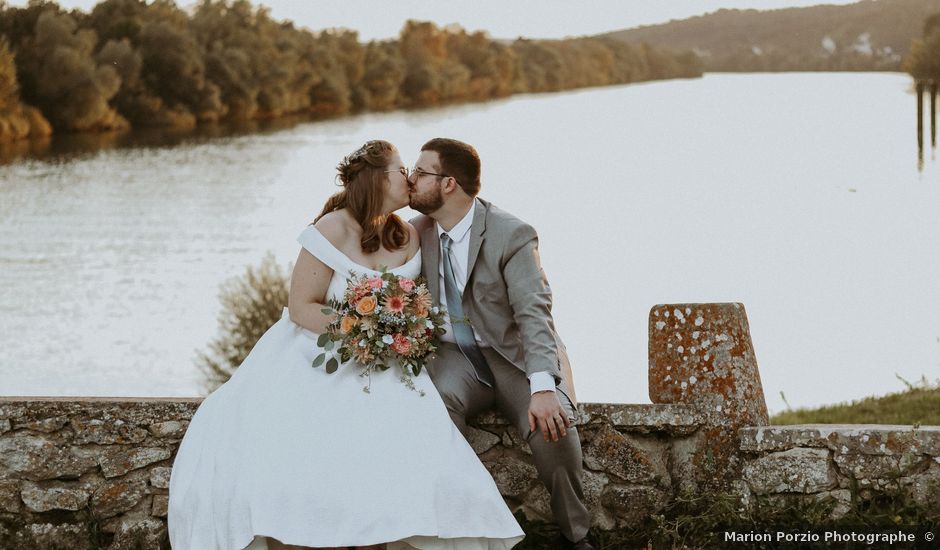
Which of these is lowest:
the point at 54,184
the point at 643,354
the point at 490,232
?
the point at 643,354

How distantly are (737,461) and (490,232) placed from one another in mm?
1293

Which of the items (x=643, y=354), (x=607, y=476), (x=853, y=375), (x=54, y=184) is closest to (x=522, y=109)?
(x=54, y=184)

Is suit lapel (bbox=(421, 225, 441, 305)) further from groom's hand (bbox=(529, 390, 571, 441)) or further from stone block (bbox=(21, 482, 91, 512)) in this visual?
stone block (bbox=(21, 482, 91, 512))

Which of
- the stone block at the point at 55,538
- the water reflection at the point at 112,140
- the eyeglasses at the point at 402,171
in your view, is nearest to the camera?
the eyeglasses at the point at 402,171

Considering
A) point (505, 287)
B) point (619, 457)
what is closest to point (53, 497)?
point (505, 287)

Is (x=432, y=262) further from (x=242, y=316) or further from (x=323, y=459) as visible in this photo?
(x=242, y=316)

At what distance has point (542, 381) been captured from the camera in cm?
377

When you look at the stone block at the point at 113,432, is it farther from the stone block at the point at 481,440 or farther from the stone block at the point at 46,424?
the stone block at the point at 481,440

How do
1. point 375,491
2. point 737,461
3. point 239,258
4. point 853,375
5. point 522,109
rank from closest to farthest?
point 375,491
point 737,461
point 853,375
point 239,258
point 522,109

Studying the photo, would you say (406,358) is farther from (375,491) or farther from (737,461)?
(737,461)

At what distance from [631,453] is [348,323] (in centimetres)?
123

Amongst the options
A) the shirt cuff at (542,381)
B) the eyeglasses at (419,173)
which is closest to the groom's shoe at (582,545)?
the shirt cuff at (542,381)

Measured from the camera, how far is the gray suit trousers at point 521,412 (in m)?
3.89

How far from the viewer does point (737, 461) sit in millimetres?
4160
